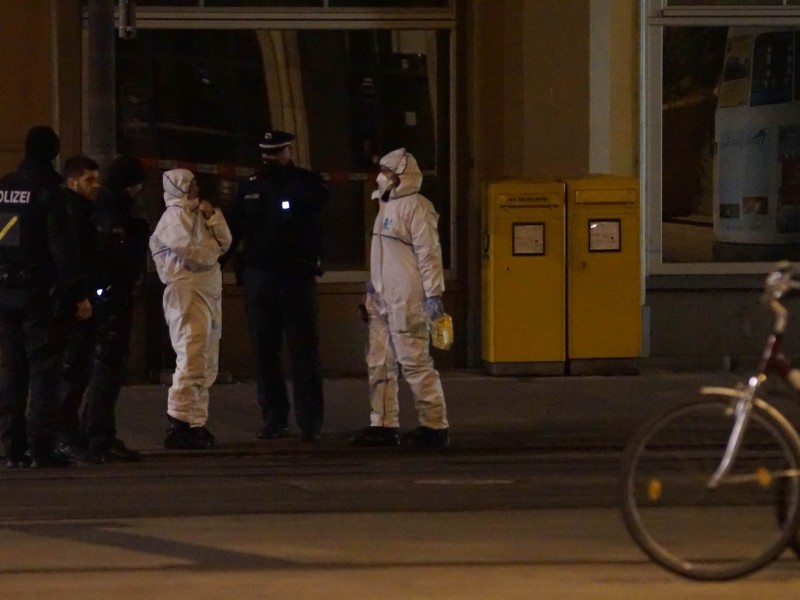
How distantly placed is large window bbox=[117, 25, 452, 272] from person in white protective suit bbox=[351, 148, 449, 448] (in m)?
3.87

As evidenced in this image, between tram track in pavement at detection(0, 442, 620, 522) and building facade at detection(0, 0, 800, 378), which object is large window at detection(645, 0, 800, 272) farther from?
tram track in pavement at detection(0, 442, 620, 522)

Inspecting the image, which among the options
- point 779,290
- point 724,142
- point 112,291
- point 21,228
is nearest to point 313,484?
point 112,291

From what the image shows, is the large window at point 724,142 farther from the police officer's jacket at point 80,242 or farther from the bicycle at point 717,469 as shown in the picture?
the bicycle at point 717,469

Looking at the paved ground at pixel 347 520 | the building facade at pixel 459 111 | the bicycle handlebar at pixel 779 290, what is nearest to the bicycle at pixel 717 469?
the bicycle handlebar at pixel 779 290

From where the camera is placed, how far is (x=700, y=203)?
1386 cm

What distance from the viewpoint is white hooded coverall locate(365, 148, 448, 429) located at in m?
9.38

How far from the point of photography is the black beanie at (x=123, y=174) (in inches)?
354

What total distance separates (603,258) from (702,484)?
708 cm

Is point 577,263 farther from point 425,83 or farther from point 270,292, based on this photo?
point 270,292

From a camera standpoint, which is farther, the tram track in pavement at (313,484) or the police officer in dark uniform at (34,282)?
the police officer in dark uniform at (34,282)

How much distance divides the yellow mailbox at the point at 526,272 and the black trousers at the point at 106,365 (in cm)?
425

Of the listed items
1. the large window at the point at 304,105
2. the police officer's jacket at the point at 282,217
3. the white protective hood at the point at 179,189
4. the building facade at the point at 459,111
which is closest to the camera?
the white protective hood at the point at 179,189

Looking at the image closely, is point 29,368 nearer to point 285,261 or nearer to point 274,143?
point 285,261

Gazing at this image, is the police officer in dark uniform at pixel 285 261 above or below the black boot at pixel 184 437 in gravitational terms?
above
